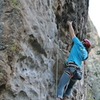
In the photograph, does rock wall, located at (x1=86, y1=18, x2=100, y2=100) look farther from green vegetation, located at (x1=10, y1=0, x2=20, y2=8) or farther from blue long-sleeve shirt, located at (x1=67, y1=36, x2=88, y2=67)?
green vegetation, located at (x1=10, y1=0, x2=20, y2=8)

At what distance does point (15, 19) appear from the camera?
370 cm

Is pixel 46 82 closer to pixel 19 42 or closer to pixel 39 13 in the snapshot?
pixel 19 42

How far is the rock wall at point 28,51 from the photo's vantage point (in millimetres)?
3484

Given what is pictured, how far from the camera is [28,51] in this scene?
4.03 meters

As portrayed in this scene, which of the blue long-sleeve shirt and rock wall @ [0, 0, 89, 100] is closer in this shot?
rock wall @ [0, 0, 89, 100]

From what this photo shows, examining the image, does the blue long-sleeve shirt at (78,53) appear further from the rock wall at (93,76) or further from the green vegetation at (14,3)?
the rock wall at (93,76)

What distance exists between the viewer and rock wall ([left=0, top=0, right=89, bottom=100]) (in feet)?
11.4

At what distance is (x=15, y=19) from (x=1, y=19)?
275mm

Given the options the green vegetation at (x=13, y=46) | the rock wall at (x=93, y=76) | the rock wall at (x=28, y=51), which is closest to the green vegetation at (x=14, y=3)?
the rock wall at (x=28, y=51)

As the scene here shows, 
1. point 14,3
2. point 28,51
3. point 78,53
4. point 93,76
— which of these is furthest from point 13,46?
point 93,76

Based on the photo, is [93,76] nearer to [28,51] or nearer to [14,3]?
[28,51]

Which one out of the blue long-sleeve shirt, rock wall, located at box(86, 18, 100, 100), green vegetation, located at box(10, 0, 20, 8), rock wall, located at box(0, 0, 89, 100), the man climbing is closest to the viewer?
rock wall, located at box(0, 0, 89, 100)

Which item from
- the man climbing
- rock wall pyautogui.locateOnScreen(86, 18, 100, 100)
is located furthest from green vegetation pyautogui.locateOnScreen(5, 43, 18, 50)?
rock wall pyautogui.locateOnScreen(86, 18, 100, 100)

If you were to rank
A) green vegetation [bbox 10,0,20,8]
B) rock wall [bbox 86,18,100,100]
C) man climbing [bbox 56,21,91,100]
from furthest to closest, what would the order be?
Answer: rock wall [bbox 86,18,100,100], man climbing [bbox 56,21,91,100], green vegetation [bbox 10,0,20,8]
